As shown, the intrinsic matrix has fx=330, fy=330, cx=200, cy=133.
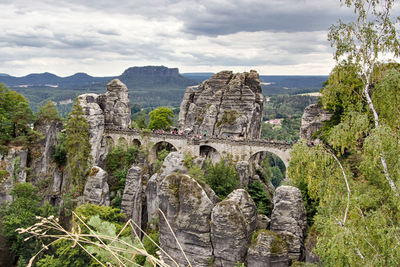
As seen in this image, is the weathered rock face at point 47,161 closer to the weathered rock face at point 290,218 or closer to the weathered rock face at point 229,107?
the weathered rock face at point 229,107

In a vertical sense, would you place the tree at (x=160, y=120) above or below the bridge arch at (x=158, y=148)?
above

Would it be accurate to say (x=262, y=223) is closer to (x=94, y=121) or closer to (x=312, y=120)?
(x=312, y=120)

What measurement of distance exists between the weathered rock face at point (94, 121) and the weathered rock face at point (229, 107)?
11904mm

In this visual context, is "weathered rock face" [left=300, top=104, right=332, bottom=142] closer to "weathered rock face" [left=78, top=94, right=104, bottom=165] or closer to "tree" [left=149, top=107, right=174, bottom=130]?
"tree" [left=149, top=107, right=174, bottom=130]

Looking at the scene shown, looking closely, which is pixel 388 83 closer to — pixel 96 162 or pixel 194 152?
pixel 194 152

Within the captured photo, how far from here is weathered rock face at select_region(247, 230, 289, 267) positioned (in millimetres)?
18531

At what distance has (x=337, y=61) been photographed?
1349cm

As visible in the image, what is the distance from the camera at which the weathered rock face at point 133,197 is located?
102ft

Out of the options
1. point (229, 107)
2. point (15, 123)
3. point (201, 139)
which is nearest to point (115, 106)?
point (15, 123)

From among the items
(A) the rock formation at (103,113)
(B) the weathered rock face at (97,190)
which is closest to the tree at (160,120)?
(A) the rock formation at (103,113)

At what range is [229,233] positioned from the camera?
19547mm

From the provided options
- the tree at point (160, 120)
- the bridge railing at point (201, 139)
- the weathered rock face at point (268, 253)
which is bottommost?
the weathered rock face at point (268, 253)

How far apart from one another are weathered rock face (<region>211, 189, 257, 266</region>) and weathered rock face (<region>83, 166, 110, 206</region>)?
16299 mm

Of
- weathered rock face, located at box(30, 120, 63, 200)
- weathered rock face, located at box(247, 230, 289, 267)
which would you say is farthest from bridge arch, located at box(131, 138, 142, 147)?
weathered rock face, located at box(247, 230, 289, 267)
